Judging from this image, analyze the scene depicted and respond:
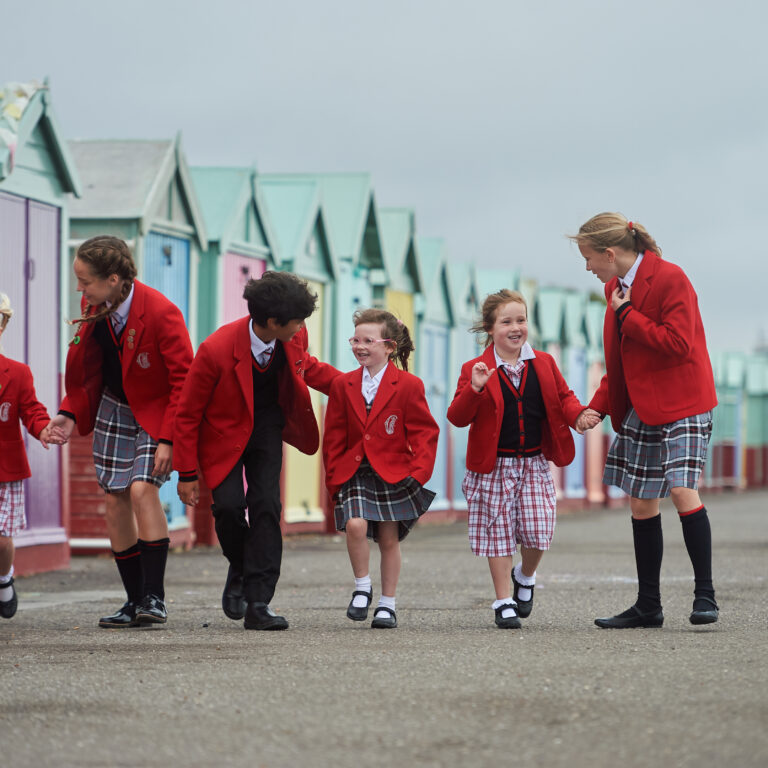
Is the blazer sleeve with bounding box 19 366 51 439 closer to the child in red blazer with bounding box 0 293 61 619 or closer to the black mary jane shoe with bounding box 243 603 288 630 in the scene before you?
the child in red blazer with bounding box 0 293 61 619

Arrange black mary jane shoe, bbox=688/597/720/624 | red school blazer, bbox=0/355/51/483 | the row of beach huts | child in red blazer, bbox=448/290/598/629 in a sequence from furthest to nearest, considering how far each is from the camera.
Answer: the row of beach huts, red school blazer, bbox=0/355/51/483, child in red blazer, bbox=448/290/598/629, black mary jane shoe, bbox=688/597/720/624

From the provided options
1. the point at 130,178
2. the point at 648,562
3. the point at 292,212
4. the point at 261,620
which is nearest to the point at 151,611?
the point at 261,620

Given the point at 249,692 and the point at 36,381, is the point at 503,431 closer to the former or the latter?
the point at 249,692

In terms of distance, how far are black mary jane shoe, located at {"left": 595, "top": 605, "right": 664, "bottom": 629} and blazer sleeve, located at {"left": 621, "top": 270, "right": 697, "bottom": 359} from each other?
1.15m

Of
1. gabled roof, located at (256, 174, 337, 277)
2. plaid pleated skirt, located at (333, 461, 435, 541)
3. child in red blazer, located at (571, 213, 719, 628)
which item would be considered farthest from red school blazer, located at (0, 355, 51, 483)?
gabled roof, located at (256, 174, 337, 277)

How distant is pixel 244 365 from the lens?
6.71m

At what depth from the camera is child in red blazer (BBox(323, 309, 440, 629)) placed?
277 inches

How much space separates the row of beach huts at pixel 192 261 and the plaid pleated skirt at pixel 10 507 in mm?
3077

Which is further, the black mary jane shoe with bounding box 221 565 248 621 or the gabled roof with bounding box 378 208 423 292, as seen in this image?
the gabled roof with bounding box 378 208 423 292

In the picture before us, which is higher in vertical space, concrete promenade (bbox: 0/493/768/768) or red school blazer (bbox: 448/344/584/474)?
red school blazer (bbox: 448/344/584/474)

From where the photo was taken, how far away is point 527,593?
23.4 ft

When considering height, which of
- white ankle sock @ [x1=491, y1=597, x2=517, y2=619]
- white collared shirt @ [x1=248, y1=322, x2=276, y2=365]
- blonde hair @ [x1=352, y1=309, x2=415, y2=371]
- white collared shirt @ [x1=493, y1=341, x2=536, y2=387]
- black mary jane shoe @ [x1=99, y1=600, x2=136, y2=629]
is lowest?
black mary jane shoe @ [x1=99, y1=600, x2=136, y2=629]

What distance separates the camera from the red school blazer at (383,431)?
278 inches

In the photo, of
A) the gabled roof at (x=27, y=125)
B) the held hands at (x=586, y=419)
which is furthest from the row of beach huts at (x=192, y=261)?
the held hands at (x=586, y=419)
